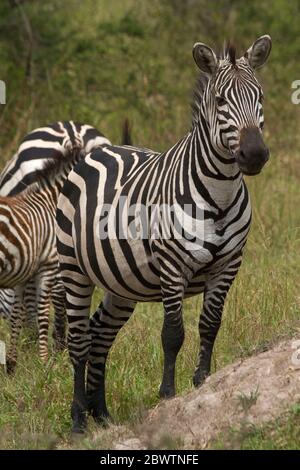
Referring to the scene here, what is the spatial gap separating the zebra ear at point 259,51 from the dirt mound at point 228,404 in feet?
5.06

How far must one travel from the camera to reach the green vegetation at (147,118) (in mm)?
6672

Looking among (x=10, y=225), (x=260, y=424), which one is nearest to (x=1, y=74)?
(x=10, y=225)

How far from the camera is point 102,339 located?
6.70m

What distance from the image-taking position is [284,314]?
711 cm

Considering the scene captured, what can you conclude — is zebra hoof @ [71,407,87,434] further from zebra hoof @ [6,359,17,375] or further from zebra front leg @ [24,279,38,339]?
zebra front leg @ [24,279,38,339]

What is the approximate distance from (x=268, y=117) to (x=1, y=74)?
3335mm

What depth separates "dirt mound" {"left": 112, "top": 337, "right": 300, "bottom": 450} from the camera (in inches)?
204

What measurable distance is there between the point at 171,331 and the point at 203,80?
139 cm

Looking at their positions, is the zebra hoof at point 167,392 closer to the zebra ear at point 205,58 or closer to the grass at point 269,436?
the grass at point 269,436

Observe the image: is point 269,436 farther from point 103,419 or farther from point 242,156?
point 103,419

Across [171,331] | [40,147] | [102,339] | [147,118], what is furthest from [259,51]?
[147,118]

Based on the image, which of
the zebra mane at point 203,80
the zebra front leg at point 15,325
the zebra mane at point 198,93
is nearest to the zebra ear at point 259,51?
the zebra mane at point 203,80

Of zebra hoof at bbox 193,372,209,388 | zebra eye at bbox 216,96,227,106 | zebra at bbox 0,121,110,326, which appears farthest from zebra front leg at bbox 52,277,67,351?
zebra eye at bbox 216,96,227,106

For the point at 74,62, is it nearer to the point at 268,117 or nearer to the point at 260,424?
the point at 268,117
